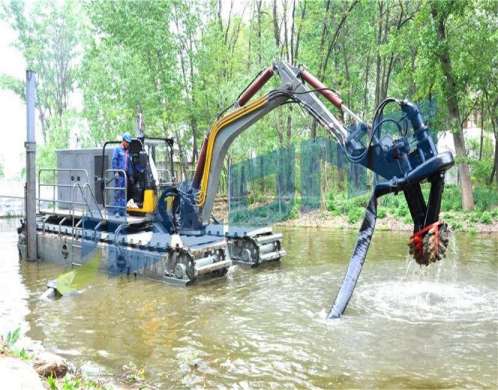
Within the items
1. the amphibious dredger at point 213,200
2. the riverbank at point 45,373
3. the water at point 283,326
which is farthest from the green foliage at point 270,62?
the riverbank at point 45,373

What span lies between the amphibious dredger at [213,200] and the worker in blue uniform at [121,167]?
0.53ft

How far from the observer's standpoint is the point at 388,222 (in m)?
17.5

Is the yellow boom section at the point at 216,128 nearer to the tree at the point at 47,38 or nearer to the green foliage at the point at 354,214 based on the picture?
the green foliage at the point at 354,214

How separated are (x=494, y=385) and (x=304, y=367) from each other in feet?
6.35

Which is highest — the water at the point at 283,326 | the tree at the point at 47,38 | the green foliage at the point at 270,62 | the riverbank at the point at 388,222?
the tree at the point at 47,38

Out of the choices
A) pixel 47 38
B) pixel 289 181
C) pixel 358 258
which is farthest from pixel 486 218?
pixel 47 38

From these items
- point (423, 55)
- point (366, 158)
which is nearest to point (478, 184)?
point (423, 55)

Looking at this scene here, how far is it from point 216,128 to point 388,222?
30.6 feet

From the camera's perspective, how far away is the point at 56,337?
6988 mm

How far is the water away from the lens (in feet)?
18.6

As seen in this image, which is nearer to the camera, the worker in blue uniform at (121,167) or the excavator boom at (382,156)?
the excavator boom at (382,156)

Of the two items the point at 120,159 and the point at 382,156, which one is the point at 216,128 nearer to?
the point at 120,159

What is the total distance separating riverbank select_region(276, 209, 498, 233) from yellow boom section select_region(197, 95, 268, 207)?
8.45 metres

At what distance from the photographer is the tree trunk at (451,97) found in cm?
1722
